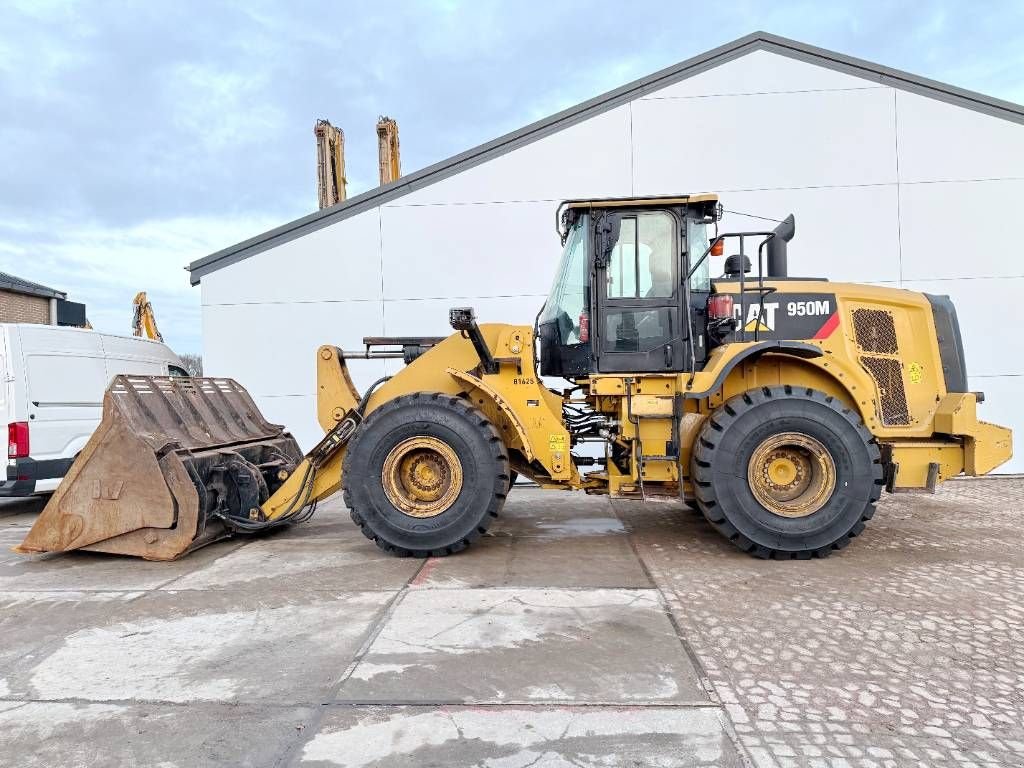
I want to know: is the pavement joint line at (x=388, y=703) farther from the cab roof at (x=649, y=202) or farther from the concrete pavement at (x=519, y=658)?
the cab roof at (x=649, y=202)

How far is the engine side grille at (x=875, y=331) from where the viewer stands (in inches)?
211

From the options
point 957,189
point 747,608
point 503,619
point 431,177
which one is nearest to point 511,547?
point 503,619

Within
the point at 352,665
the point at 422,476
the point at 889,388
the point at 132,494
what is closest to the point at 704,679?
the point at 352,665

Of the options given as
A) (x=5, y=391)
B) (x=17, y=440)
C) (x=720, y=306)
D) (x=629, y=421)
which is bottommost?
(x=17, y=440)

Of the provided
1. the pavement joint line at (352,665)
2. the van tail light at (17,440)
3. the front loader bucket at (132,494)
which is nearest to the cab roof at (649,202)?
the pavement joint line at (352,665)

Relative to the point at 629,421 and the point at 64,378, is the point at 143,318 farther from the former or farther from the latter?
the point at 629,421

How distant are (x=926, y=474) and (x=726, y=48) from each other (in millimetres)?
6885

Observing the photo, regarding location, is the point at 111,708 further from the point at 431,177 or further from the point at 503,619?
the point at 431,177

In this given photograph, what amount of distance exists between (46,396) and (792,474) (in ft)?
24.6

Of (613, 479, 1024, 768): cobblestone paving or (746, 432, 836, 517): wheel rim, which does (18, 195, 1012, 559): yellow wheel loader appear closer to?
(746, 432, 836, 517): wheel rim

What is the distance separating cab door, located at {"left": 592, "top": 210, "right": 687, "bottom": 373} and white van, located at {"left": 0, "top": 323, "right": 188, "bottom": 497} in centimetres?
599

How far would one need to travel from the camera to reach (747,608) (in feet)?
12.6

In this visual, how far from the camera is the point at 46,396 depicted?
7.02 metres

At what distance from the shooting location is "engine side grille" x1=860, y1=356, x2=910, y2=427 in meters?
5.28
